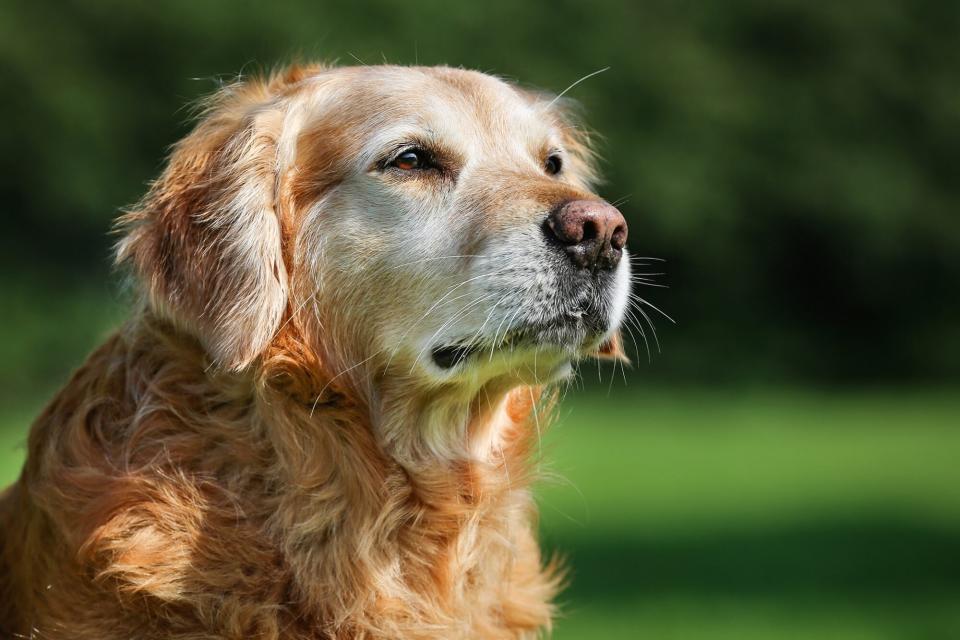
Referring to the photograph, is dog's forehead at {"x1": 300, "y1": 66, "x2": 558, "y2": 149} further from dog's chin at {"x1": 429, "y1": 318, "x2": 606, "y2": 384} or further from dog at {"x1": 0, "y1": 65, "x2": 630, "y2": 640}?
dog's chin at {"x1": 429, "y1": 318, "x2": 606, "y2": 384}

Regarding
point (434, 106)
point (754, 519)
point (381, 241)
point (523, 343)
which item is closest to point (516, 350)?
point (523, 343)

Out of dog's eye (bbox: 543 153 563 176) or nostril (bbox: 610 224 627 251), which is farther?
dog's eye (bbox: 543 153 563 176)

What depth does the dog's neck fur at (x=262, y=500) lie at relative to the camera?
3588 millimetres

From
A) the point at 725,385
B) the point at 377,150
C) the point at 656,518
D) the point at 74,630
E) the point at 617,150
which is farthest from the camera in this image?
the point at 617,150

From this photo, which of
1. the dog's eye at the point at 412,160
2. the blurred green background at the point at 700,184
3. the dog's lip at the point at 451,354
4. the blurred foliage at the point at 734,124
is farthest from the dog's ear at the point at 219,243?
the blurred foliage at the point at 734,124

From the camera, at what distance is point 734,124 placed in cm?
2341

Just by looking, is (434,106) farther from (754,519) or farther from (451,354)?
(754,519)

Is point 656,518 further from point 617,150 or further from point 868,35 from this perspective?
point 868,35

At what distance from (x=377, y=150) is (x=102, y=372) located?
110 centimetres

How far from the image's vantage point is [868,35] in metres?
23.8

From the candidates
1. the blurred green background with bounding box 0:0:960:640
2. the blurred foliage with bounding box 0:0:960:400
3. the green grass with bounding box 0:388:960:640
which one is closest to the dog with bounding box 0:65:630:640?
the green grass with bounding box 0:388:960:640

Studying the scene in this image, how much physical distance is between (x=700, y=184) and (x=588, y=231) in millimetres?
19889

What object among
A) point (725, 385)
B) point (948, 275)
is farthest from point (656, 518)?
point (948, 275)

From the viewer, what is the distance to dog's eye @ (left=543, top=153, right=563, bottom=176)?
14.5 feet
